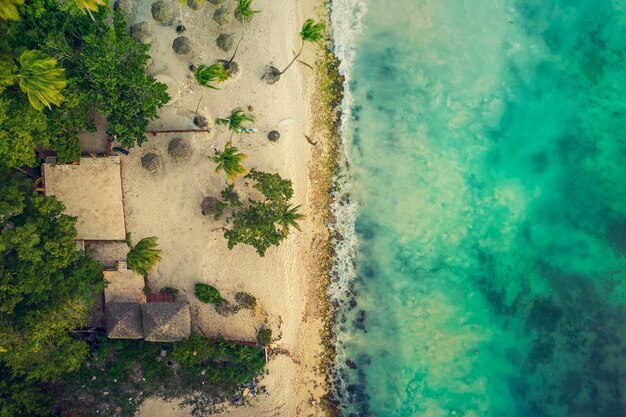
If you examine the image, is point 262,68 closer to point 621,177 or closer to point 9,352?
point 9,352

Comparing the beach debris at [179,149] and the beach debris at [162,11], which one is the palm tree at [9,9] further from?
the beach debris at [179,149]

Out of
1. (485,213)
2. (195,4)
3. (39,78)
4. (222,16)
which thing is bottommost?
(485,213)

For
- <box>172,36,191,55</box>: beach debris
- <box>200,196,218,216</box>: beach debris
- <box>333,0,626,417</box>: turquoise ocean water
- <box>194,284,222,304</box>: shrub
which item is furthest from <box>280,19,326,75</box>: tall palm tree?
<box>194,284,222,304</box>: shrub

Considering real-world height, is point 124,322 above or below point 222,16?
below

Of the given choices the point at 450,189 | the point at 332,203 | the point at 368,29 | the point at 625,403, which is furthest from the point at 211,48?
the point at 625,403

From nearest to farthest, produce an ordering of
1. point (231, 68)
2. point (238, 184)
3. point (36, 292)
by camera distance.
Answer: point (36, 292)
point (231, 68)
point (238, 184)

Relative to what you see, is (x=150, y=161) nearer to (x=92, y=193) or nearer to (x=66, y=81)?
(x=92, y=193)

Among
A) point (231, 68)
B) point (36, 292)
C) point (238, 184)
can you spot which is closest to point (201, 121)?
point (231, 68)
